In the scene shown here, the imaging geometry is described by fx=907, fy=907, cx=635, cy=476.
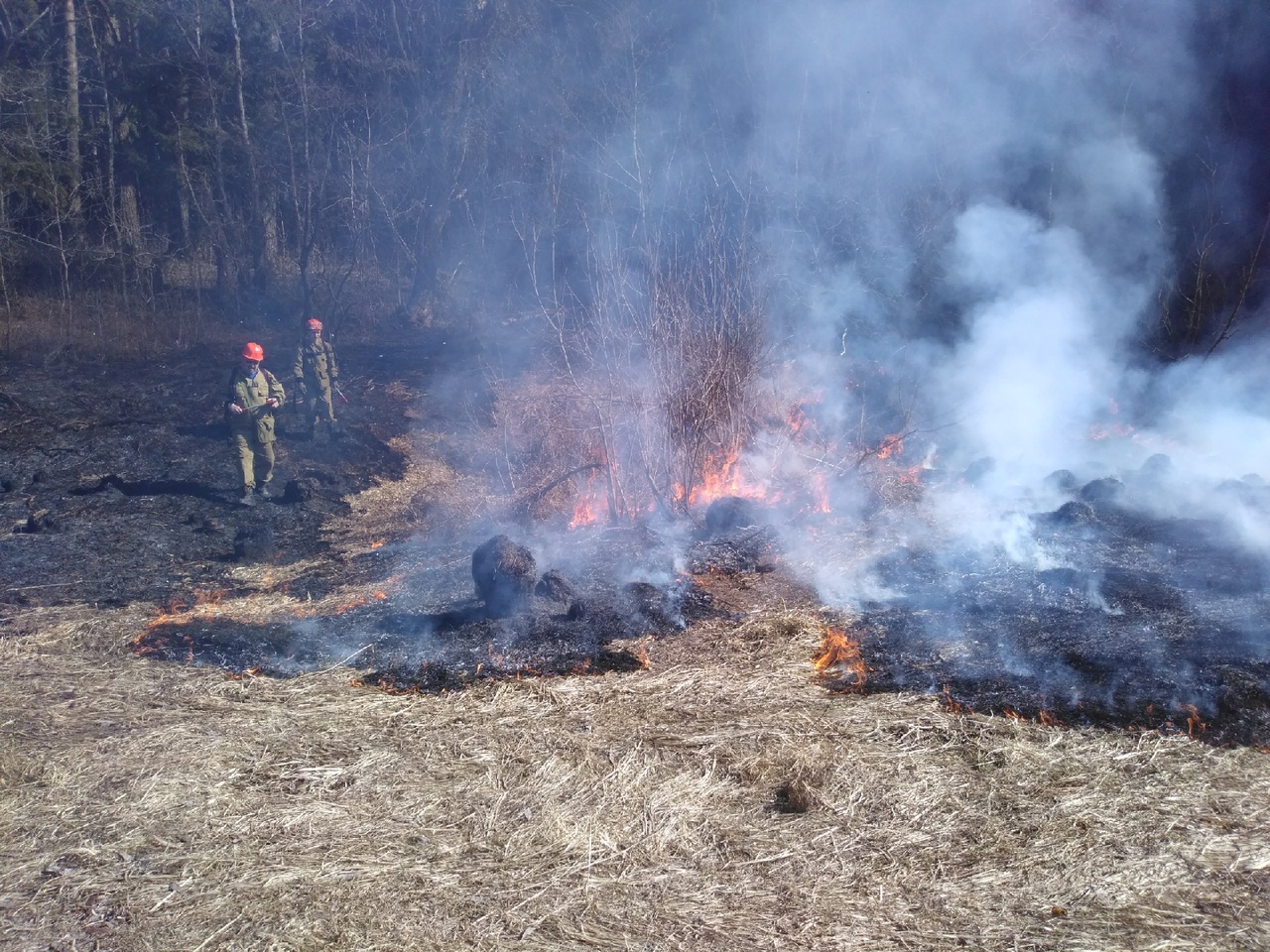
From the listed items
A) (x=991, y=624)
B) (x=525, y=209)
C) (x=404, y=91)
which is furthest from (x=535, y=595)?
(x=404, y=91)

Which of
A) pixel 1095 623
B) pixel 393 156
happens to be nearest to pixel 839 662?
pixel 1095 623

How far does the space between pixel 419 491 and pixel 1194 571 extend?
28.9 ft

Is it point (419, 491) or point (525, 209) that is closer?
point (419, 491)

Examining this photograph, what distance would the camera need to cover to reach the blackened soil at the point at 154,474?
8.83 metres

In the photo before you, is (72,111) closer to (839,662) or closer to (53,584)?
(53,584)

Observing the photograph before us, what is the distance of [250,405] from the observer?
1137cm

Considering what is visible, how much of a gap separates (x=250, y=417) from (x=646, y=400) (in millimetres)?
5167

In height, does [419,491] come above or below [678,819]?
above

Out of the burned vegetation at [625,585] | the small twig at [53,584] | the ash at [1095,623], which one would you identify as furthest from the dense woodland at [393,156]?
the small twig at [53,584]

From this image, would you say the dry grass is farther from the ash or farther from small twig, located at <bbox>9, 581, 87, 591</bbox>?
small twig, located at <bbox>9, 581, 87, 591</bbox>

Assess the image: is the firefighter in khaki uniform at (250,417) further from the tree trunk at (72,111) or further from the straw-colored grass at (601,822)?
the tree trunk at (72,111)

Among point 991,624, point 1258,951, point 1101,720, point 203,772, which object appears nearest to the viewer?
point 1258,951

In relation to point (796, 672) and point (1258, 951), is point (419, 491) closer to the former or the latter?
point (796, 672)

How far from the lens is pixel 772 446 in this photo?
11203mm
